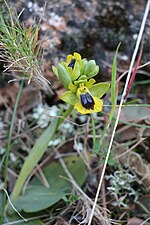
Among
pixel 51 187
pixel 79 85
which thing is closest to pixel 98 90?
pixel 79 85

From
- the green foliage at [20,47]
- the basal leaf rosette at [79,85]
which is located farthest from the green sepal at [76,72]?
the green foliage at [20,47]

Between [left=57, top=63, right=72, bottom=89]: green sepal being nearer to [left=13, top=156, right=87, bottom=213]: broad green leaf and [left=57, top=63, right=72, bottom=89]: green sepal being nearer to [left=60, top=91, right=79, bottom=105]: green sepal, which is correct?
[left=60, top=91, right=79, bottom=105]: green sepal

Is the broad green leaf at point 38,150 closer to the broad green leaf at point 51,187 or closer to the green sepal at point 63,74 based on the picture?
the broad green leaf at point 51,187

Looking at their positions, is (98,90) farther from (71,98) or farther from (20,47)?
(20,47)

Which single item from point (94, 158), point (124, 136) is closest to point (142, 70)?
point (124, 136)

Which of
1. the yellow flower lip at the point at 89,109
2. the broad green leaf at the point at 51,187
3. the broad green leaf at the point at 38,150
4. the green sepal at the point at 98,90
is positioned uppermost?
the green sepal at the point at 98,90

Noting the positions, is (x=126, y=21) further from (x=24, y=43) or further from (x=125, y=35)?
(x=24, y=43)

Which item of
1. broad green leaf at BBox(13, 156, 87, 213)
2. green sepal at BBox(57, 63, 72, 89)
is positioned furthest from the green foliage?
broad green leaf at BBox(13, 156, 87, 213)

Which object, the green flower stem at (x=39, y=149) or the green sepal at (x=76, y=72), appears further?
the green flower stem at (x=39, y=149)
